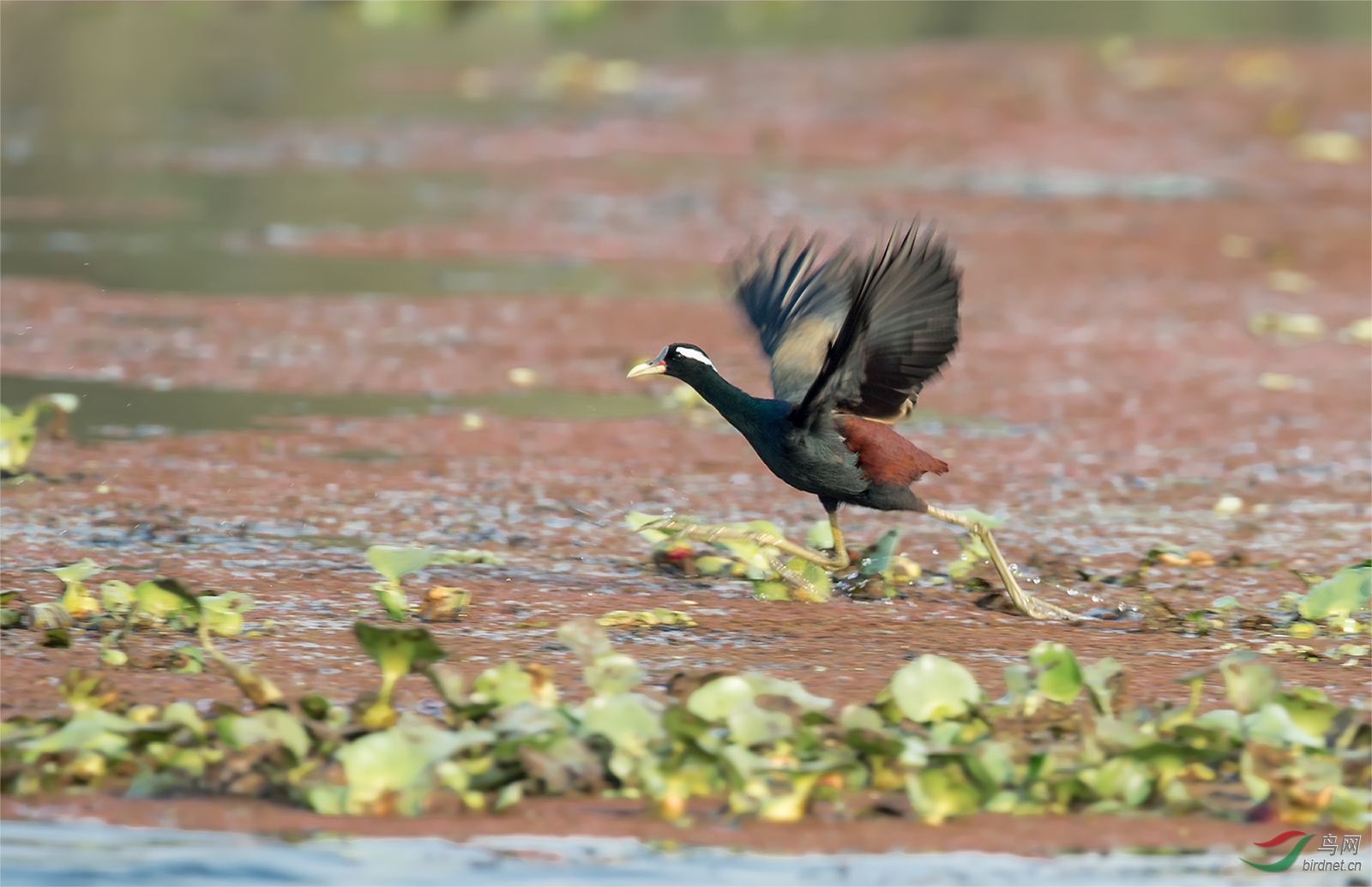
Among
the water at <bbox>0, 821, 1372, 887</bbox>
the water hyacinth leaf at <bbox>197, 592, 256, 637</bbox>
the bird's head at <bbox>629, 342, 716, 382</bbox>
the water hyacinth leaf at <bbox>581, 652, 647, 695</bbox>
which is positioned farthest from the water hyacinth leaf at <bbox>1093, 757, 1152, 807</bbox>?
the water hyacinth leaf at <bbox>197, 592, 256, 637</bbox>

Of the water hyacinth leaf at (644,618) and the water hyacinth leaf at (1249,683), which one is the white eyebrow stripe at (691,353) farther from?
the water hyacinth leaf at (1249,683)

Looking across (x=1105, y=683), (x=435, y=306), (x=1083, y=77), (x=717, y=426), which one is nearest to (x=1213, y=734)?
(x=1105, y=683)

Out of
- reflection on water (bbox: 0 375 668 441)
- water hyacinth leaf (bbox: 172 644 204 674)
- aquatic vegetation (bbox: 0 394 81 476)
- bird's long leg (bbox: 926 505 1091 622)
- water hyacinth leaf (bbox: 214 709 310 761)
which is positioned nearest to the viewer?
water hyacinth leaf (bbox: 214 709 310 761)

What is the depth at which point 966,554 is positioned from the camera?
660cm

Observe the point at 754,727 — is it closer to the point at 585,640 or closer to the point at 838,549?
the point at 585,640

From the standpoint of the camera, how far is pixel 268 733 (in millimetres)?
4516

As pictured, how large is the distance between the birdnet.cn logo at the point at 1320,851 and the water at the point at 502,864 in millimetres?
26

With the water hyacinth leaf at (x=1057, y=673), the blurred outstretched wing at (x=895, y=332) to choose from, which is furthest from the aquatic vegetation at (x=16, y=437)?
the water hyacinth leaf at (x=1057, y=673)

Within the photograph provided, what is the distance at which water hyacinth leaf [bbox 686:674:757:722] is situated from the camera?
4.66m

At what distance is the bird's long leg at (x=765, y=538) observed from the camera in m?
6.21

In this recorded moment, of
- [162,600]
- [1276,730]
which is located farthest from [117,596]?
[1276,730]

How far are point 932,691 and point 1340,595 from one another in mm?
1642

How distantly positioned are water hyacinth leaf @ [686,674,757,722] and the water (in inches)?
17.2

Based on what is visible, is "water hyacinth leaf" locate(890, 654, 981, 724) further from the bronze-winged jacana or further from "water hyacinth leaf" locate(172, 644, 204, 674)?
"water hyacinth leaf" locate(172, 644, 204, 674)
